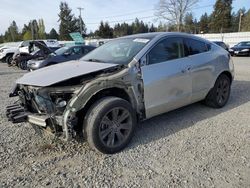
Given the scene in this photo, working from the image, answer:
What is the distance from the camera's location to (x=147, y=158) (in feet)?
11.1

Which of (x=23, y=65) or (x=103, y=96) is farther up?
(x=103, y=96)

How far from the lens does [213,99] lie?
5.27 metres

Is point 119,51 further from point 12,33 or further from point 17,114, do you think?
point 12,33

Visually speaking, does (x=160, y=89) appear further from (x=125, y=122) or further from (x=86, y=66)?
(x=86, y=66)

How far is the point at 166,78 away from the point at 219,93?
1.96m

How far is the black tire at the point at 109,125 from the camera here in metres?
3.29

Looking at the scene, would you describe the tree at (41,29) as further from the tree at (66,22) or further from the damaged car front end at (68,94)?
the damaged car front end at (68,94)

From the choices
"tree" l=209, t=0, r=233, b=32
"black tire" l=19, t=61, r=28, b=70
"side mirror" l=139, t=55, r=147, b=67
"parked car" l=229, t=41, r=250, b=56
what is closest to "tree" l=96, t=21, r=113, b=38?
"tree" l=209, t=0, r=233, b=32

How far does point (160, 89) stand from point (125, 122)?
2.70ft

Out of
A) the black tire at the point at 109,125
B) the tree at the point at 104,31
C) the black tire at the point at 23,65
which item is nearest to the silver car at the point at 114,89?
the black tire at the point at 109,125

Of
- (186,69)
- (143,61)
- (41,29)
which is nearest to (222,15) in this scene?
(41,29)

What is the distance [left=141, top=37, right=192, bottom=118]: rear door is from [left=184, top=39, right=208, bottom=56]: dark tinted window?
15 cm

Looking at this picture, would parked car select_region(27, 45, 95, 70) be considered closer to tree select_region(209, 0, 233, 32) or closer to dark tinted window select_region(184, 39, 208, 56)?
dark tinted window select_region(184, 39, 208, 56)

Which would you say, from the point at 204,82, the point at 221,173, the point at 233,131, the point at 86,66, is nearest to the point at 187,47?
the point at 204,82
